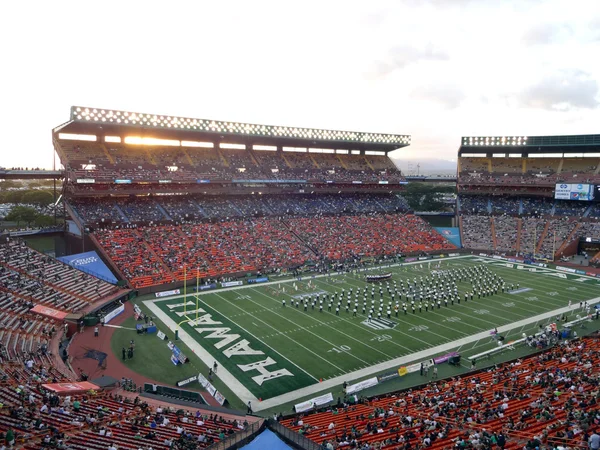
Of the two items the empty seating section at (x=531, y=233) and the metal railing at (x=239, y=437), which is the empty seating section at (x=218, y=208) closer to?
the empty seating section at (x=531, y=233)

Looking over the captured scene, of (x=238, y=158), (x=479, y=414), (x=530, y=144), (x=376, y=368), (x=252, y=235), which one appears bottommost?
(x=376, y=368)

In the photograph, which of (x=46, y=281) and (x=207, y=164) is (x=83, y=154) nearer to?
(x=207, y=164)

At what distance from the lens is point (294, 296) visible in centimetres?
3350

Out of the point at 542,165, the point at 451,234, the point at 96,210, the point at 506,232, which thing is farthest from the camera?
the point at 542,165

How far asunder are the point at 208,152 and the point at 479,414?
4913 centimetres

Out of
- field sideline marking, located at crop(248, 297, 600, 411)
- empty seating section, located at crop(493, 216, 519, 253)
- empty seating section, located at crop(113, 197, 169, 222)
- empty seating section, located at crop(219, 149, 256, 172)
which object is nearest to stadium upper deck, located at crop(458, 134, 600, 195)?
empty seating section, located at crop(493, 216, 519, 253)

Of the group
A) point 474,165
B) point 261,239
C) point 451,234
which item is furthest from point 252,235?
point 474,165

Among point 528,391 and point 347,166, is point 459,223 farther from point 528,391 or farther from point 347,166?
point 528,391

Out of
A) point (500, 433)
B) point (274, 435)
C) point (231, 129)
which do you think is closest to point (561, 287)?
point (500, 433)

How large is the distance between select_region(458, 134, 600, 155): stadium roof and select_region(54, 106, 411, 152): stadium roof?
10040 millimetres

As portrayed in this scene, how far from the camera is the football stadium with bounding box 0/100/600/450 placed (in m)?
14.1

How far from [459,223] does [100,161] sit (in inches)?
1851

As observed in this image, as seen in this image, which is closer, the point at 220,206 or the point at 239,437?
the point at 239,437

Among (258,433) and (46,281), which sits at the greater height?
(46,281)
